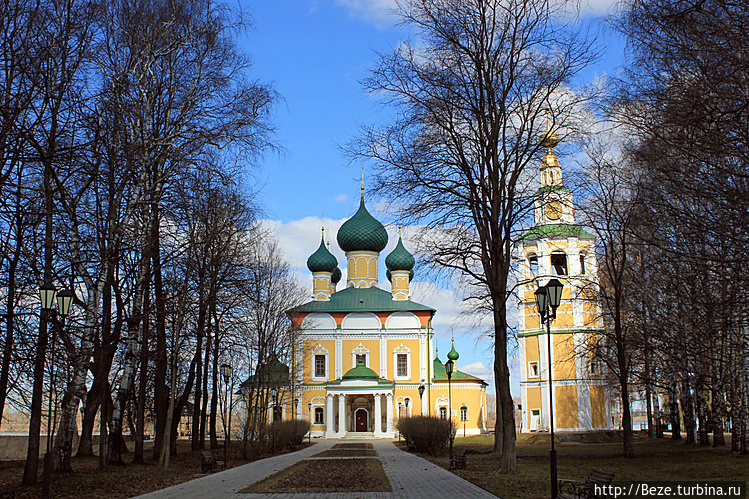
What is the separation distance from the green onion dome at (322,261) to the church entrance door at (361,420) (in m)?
11.2

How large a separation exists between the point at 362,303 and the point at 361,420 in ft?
27.4

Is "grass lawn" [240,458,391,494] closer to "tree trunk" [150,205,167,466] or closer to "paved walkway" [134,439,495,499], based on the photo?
"paved walkway" [134,439,495,499]

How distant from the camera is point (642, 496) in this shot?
1033cm

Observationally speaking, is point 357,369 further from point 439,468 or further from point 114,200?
point 114,200

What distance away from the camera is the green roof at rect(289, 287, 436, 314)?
50.2 metres

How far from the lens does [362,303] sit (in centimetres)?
5075

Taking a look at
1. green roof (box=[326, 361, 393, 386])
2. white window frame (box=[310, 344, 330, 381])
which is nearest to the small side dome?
white window frame (box=[310, 344, 330, 381])

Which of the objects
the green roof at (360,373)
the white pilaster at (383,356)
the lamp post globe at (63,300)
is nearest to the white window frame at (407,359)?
the white pilaster at (383,356)

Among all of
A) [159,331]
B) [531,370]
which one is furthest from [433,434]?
[531,370]

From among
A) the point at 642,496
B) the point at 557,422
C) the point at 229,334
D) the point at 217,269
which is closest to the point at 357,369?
the point at 557,422

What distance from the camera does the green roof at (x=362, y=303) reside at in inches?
1975

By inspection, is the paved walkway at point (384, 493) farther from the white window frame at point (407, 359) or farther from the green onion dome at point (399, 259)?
the green onion dome at point (399, 259)

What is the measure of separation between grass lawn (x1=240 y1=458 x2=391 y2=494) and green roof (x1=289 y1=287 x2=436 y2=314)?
29843 mm

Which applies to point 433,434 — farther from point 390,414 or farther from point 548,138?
point 390,414
